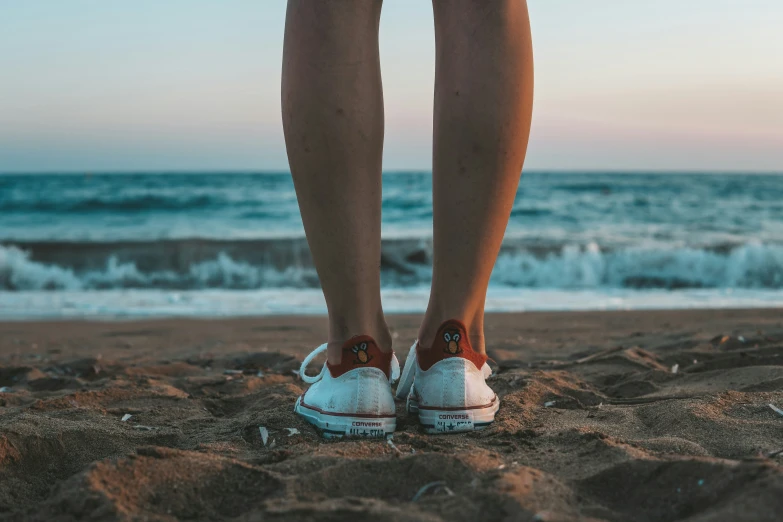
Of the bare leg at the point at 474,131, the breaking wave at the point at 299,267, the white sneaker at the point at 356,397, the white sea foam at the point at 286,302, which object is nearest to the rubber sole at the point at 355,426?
the white sneaker at the point at 356,397

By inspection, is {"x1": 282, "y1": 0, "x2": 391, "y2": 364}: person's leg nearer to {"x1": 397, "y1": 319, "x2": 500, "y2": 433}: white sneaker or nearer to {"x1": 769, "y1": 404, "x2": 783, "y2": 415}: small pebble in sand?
{"x1": 397, "y1": 319, "x2": 500, "y2": 433}: white sneaker

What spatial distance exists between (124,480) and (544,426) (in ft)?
2.62

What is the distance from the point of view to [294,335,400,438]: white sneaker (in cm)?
134

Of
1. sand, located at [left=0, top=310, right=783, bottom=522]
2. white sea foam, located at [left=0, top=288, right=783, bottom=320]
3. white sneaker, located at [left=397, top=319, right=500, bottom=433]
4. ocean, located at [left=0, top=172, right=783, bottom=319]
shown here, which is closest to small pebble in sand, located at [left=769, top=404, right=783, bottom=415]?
sand, located at [left=0, top=310, right=783, bottom=522]

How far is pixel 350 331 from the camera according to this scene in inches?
54.0

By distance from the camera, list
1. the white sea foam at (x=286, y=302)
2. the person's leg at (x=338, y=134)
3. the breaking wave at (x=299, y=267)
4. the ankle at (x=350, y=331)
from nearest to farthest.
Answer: the person's leg at (x=338, y=134) → the ankle at (x=350, y=331) → the white sea foam at (x=286, y=302) → the breaking wave at (x=299, y=267)

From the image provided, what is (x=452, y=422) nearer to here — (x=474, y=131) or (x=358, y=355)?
(x=358, y=355)

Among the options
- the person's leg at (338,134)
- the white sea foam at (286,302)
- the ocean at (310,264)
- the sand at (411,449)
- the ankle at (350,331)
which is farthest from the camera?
the ocean at (310,264)

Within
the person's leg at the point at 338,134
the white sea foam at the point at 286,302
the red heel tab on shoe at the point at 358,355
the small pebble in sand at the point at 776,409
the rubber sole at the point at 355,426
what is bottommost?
the white sea foam at the point at 286,302

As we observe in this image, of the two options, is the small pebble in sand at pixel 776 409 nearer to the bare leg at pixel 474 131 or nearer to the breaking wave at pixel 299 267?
the bare leg at pixel 474 131

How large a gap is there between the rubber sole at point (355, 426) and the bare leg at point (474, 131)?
0.23 m

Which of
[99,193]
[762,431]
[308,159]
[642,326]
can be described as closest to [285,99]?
[308,159]

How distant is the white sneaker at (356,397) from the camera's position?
4.40 feet

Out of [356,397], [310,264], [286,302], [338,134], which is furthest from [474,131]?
[310,264]
